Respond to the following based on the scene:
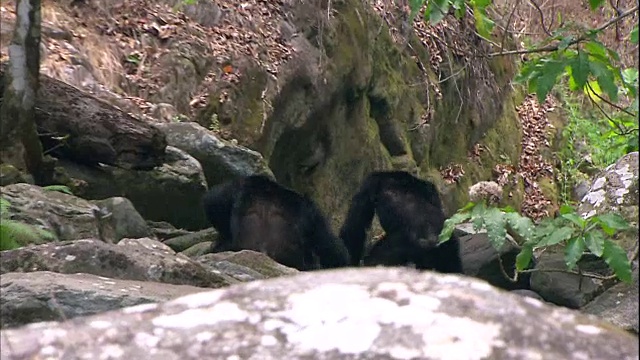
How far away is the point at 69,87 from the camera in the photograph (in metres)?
7.56

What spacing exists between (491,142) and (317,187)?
540cm

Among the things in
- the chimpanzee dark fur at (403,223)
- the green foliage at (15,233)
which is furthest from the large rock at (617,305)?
the green foliage at (15,233)

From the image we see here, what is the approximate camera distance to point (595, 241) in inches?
144

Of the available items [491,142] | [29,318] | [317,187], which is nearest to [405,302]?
[29,318]

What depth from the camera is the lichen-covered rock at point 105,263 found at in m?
4.40

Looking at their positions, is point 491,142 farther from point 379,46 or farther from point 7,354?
point 7,354

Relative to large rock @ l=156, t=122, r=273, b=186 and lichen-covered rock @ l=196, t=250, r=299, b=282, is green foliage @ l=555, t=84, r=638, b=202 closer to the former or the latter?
large rock @ l=156, t=122, r=273, b=186

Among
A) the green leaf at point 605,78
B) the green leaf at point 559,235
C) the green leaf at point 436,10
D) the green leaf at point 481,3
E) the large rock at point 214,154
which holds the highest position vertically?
the green leaf at point 481,3

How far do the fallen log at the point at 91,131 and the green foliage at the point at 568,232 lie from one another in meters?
4.17

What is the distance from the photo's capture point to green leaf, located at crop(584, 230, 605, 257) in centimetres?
361

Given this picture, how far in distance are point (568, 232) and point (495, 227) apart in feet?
1.12

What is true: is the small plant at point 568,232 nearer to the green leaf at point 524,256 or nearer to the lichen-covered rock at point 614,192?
the green leaf at point 524,256

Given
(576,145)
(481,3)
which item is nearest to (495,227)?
(481,3)

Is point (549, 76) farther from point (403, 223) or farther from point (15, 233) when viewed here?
point (403, 223)
